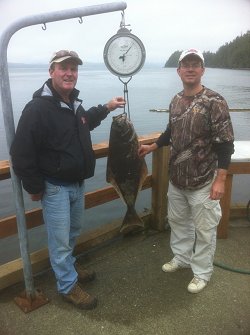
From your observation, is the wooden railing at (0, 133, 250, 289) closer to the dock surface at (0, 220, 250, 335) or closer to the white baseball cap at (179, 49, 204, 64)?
the dock surface at (0, 220, 250, 335)

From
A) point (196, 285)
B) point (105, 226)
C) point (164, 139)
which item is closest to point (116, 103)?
point (164, 139)

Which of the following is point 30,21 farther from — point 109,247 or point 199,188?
Answer: point 109,247

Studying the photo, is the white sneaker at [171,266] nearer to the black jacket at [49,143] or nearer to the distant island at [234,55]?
the black jacket at [49,143]

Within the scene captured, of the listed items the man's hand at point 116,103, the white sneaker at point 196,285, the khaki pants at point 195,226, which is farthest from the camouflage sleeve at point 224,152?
the white sneaker at point 196,285

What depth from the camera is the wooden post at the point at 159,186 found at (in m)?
4.30

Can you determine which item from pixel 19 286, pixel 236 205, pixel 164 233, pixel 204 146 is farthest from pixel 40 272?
pixel 236 205


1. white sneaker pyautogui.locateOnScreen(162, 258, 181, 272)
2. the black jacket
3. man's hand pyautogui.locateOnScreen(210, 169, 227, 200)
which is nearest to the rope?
white sneaker pyautogui.locateOnScreen(162, 258, 181, 272)

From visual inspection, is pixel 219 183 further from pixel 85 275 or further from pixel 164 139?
pixel 85 275

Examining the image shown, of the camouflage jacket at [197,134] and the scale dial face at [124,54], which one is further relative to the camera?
the scale dial face at [124,54]

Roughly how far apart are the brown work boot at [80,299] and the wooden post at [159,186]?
5.22ft

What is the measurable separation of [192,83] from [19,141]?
59.7 inches

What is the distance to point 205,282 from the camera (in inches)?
139

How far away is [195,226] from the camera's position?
3.37 metres

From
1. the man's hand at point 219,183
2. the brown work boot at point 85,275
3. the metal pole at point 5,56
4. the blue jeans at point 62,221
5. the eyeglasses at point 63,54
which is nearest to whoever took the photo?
the metal pole at point 5,56
